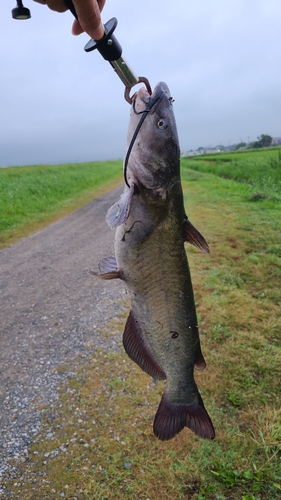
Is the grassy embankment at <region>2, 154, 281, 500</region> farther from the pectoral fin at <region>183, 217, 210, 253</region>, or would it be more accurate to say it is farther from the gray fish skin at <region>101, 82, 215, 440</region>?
the pectoral fin at <region>183, 217, 210, 253</region>

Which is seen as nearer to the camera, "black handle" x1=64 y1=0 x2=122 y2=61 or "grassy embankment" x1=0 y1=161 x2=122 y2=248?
"black handle" x1=64 y1=0 x2=122 y2=61

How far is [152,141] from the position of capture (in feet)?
6.04

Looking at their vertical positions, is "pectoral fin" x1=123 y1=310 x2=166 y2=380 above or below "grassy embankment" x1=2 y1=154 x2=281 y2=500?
above

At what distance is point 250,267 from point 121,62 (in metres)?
5.54

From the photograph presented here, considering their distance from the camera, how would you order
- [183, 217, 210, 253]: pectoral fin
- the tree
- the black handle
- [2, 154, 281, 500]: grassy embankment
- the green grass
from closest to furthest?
the black handle < [183, 217, 210, 253]: pectoral fin < [2, 154, 281, 500]: grassy embankment < the green grass < the tree

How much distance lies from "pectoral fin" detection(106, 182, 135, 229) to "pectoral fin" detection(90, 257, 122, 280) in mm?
308

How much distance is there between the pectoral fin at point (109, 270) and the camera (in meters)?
1.93

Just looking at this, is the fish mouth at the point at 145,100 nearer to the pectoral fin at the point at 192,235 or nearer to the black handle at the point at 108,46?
the black handle at the point at 108,46

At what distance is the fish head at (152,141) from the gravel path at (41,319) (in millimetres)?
2695

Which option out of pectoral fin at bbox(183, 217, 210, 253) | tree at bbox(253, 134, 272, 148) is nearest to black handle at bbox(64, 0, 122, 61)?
pectoral fin at bbox(183, 217, 210, 253)

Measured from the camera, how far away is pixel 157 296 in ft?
6.44

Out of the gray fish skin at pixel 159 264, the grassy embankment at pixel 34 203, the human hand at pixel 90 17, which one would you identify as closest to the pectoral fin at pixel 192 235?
the gray fish skin at pixel 159 264

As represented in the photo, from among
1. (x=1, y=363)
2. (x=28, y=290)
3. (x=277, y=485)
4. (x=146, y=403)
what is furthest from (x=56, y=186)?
(x=277, y=485)

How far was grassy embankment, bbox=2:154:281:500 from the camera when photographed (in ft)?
9.31
